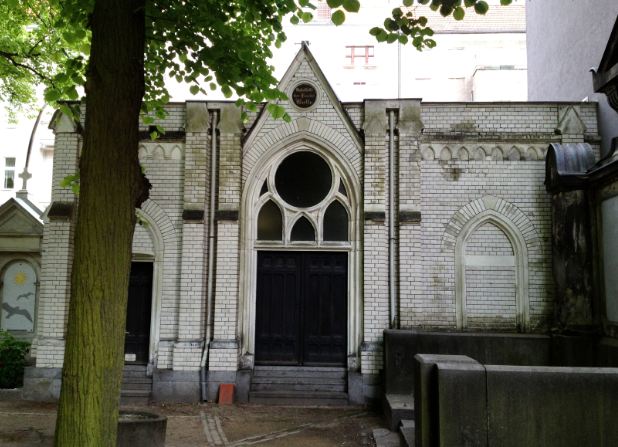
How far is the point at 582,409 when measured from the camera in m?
5.19

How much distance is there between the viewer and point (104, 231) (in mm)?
4613

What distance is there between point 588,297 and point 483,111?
406 centimetres

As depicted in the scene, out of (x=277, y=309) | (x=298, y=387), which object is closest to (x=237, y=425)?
(x=298, y=387)

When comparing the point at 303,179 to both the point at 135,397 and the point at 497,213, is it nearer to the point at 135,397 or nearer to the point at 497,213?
the point at 497,213

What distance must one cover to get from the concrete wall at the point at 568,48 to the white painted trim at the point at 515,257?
253 centimetres

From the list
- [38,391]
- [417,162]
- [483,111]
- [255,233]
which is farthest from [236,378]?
[483,111]

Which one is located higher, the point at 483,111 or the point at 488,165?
the point at 483,111

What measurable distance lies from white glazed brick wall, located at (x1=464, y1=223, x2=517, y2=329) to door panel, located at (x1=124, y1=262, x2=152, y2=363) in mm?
6133

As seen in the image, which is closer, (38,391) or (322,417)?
(322,417)

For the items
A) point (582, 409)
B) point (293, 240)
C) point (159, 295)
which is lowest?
point (582, 409)

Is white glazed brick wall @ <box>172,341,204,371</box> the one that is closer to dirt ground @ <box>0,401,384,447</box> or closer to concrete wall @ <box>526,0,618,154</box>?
dirt ground @ <box>0,401,384,447</box>

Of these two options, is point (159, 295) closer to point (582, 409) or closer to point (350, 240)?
point (350, 240)

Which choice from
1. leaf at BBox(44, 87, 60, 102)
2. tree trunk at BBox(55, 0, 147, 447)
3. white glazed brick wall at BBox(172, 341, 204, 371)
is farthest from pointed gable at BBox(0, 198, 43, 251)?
tree trunk at BBox(55, 0, 147, 447)

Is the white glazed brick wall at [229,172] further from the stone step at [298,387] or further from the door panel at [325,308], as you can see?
the stone step at [298,387]
